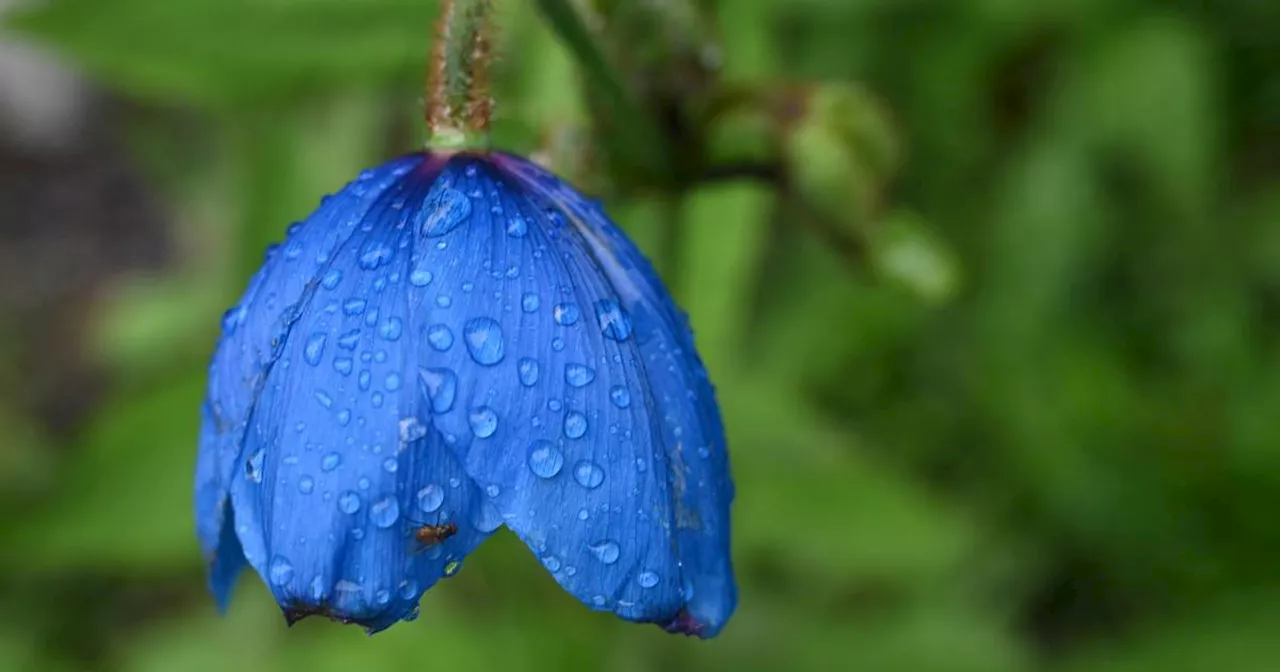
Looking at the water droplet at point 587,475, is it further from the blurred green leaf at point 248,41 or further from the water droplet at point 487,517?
the blurred green leaf at point 248,41

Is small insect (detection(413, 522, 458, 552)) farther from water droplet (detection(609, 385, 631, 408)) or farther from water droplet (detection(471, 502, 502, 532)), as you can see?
water droplet (detection(609, 385, 631, 408))

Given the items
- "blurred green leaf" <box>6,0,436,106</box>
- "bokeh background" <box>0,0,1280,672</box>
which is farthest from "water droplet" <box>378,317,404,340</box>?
"blurred green leaf" <box>6,0,436,106</box>

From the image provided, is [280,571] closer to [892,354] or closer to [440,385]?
[440,385]

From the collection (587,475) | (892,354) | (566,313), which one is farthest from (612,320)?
(892,354)

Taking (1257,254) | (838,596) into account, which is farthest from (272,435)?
(1257,254)

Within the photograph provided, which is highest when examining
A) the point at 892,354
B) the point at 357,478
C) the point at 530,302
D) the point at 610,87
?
the point at 892,354

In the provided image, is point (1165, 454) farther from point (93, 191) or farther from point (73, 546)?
point (93, 191)

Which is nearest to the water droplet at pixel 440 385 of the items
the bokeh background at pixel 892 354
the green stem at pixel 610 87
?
the green stem at pixel 610 87
